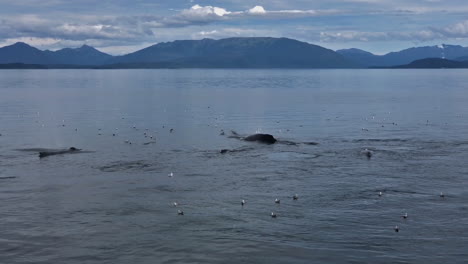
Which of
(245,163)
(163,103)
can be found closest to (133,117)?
(163,103)

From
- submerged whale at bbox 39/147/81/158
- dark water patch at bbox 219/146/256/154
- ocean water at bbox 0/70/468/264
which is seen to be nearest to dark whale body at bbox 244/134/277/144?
ocean water at bbox 0/70/468/264

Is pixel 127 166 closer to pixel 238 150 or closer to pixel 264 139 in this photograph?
pixel 238 150

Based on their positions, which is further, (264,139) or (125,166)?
(264,139)

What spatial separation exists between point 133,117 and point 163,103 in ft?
105

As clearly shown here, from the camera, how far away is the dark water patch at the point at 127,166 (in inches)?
2136

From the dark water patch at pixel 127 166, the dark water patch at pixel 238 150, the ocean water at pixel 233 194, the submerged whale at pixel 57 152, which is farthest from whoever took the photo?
the dark water patch at pixel 238 150

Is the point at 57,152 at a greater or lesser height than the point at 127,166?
greater

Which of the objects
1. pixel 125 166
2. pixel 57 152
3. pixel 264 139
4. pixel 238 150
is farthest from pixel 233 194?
pixel 57 152

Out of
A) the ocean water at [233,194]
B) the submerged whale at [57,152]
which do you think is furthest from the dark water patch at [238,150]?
the submerged whale at [57,152]

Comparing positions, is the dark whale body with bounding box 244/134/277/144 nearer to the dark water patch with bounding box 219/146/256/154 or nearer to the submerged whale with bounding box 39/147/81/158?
the dark water patch with bounding box 219/146/256/154

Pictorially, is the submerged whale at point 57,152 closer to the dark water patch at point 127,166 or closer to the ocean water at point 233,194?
the ocean water at point 233,194

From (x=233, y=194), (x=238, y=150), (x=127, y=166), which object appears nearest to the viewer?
(x=233, y=194)

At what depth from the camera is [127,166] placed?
2188 inches

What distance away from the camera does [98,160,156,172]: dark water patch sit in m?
54.2
